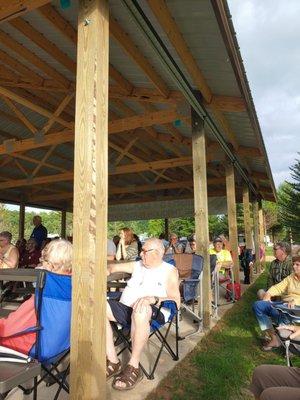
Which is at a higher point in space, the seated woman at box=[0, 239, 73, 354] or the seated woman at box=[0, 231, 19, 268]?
the seated woman at box=[0, 231, 19, 268]

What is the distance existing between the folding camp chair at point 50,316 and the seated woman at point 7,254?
2.24 meters

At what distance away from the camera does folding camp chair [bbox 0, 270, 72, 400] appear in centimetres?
181

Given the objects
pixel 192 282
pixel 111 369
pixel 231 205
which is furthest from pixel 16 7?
pixel 231 205

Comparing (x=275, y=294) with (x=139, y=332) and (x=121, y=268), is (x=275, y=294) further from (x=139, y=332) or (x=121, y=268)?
(x=139, y=332)

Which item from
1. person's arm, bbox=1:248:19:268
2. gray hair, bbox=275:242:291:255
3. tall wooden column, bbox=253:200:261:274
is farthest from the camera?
tall wooden column, bbox=253:200:261:274

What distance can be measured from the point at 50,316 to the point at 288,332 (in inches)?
76.2

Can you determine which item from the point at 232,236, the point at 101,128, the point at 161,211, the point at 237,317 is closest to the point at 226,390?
the point at 101,128

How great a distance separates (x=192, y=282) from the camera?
12.7 feet

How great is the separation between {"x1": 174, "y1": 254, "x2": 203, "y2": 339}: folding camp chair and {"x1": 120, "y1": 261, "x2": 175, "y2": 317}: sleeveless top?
84cm

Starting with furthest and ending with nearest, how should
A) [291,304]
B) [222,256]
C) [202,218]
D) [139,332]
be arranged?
[222,256] < [202,218] < [291,304] < [139,332]

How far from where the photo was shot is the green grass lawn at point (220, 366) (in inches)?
96.4

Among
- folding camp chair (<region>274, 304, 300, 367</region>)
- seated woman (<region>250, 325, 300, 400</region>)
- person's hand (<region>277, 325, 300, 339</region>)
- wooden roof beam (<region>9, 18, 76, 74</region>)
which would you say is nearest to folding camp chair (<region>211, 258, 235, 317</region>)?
folding camp chair (<region>274, 304, 300, 367</region>)

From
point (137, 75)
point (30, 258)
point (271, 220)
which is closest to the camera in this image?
point (137, 75)

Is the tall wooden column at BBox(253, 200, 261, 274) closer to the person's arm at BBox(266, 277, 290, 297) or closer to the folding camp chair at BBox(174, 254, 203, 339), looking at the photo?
the folding camp chair at BBox(174, 254, 203, 339)
